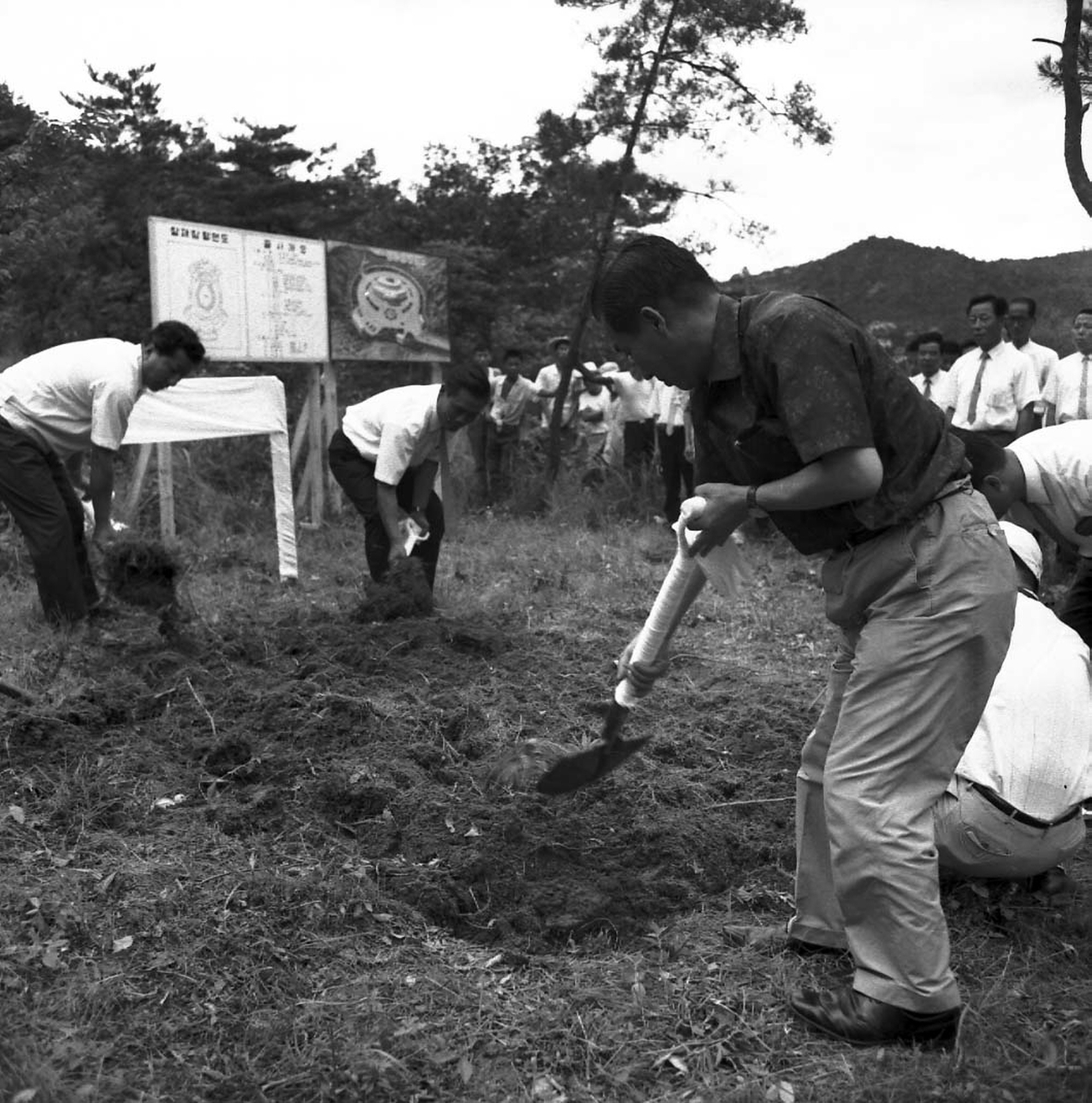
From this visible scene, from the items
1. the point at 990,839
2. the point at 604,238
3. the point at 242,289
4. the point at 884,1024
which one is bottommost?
A: the point at 884,1024

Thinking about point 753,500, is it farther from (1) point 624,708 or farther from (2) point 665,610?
(1) point 624,708

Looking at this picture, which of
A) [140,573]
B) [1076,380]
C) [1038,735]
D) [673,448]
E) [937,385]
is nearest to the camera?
[1038,735]

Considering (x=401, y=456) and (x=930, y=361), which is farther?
(x=930, y=361)

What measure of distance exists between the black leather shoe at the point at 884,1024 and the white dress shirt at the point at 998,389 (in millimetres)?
5666

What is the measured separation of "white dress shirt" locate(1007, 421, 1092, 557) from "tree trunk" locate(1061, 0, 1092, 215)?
4.77 metres

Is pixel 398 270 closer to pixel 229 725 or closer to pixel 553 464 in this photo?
pixel 553 464

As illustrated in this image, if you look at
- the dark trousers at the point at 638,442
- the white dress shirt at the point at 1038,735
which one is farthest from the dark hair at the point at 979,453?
the dark trousers at the point at 638,442

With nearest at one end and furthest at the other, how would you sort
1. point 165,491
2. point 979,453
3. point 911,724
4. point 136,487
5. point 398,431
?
point 911,724 → point 979,453 → point 398,431 → point 165,491 → point 136,487

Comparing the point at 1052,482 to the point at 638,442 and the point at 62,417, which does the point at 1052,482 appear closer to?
the point at 62,417

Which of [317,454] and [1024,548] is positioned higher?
[1024,548]

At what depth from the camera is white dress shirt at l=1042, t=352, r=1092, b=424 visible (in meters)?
7.41

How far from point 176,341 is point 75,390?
585 mm

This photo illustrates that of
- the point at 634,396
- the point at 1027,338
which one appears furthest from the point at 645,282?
the point at 634,396

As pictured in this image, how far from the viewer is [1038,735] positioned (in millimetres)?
3232
